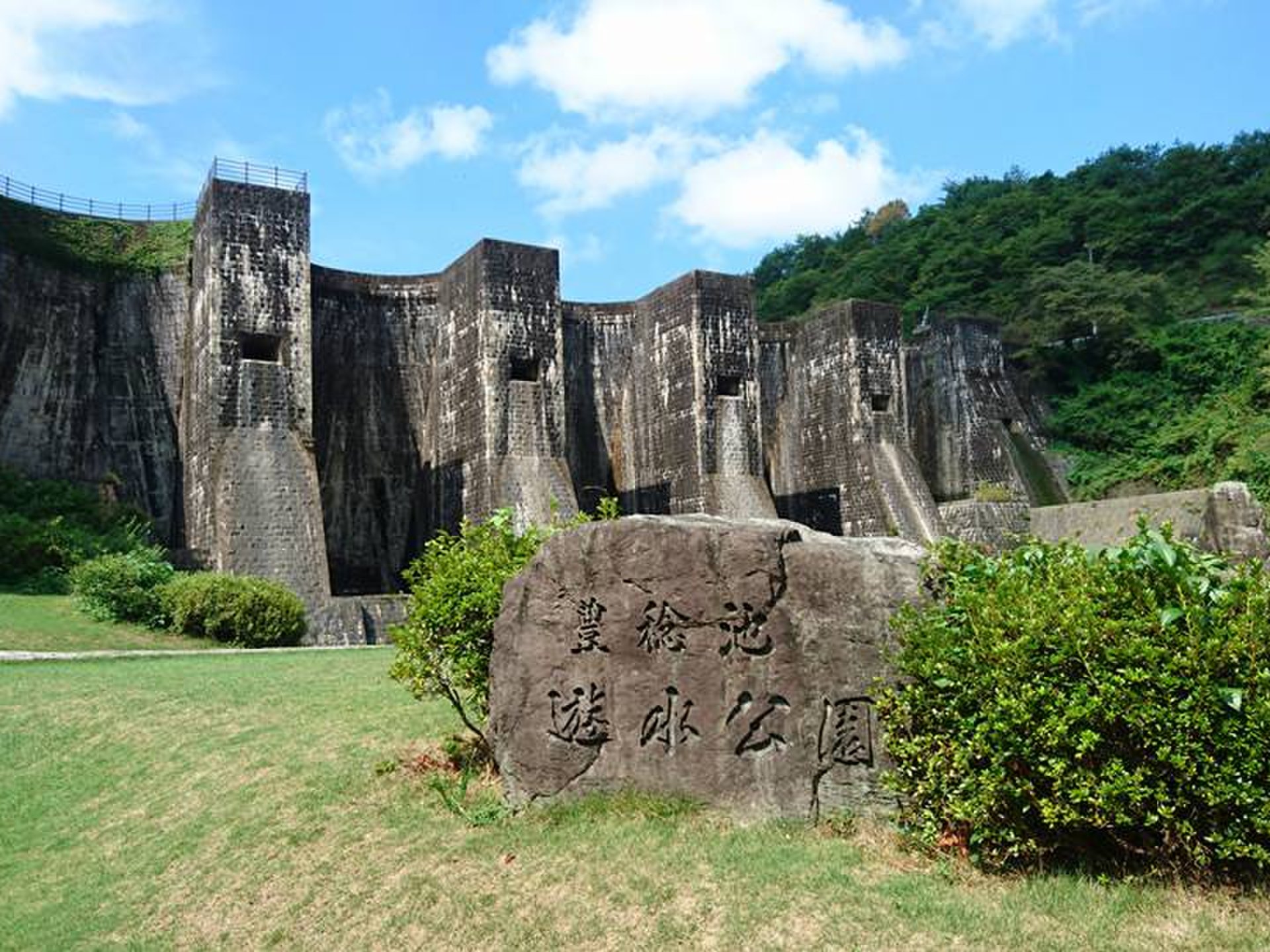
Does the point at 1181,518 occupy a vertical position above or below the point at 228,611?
above

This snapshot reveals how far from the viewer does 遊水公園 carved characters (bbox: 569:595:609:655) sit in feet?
19.9

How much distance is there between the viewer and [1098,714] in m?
4.61

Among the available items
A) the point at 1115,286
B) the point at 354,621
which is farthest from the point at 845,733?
the point at 1115,286

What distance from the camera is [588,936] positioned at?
4766 mm

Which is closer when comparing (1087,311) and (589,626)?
(589,626)

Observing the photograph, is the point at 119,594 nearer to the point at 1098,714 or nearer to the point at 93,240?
the point at 93,240

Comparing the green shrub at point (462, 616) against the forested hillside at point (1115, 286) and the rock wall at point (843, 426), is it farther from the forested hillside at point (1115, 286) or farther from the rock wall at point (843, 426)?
the forested hillside at point (1115, 286)

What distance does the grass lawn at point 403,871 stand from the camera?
4.51m

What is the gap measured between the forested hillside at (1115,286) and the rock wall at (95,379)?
70.5 feet

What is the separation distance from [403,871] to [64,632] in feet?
32.1

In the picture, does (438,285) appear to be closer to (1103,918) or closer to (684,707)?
(684,707)

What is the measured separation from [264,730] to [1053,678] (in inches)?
209

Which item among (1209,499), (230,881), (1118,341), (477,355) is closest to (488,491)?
(477,355)

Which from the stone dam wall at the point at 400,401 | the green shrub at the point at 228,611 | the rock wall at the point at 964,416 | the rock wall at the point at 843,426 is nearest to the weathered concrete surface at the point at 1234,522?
the stone dam wall at the point at 400,401
